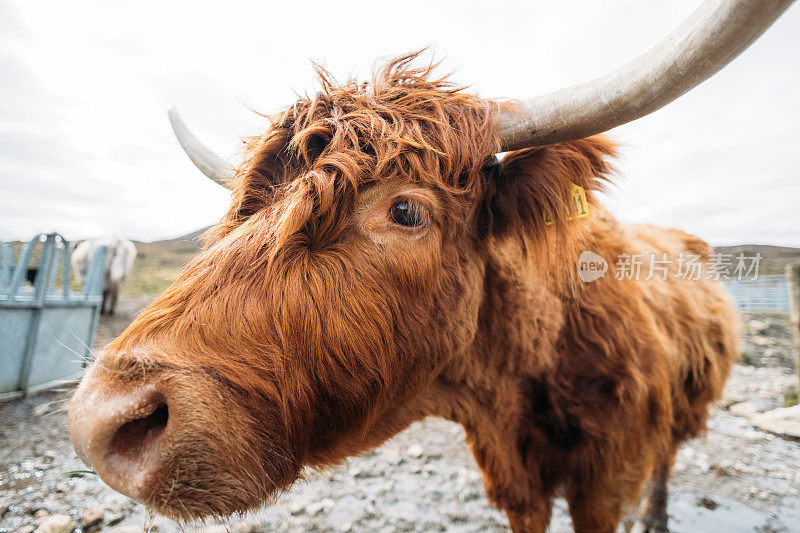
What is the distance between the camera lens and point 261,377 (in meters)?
1.29

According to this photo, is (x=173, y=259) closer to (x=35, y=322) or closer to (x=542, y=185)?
(x=35, y=322)

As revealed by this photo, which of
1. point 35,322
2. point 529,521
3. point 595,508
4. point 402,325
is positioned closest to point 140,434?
point 402,325

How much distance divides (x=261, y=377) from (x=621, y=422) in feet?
6.82

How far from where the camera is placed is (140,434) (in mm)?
1160

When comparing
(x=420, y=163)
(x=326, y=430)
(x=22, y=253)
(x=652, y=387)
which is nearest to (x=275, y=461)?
(x=326, y=430)

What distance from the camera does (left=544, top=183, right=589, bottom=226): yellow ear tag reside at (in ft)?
6.33

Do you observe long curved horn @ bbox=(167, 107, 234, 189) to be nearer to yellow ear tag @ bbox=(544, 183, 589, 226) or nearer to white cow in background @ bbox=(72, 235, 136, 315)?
yellow ear tag @ bbox=(544, 183, 589, 226)

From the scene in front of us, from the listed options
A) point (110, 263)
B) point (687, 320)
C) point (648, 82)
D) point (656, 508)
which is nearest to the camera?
point (648, 82)

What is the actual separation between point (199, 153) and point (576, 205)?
7.75 ft

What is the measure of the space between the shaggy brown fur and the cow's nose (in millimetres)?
28

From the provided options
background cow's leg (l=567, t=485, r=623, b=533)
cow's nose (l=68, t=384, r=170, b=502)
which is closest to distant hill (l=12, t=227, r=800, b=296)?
cow's nose (l=68, t=384, r=170, b=502)

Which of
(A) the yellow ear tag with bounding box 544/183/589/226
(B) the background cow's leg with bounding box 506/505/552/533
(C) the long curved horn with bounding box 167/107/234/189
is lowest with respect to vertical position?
(B) the background cow's leg with bounding box 506/505/552/533

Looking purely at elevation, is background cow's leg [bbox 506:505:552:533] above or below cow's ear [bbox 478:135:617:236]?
below

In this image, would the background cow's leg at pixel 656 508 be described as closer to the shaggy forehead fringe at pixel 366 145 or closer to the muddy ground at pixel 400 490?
the muddy ground at pixel 400 490
